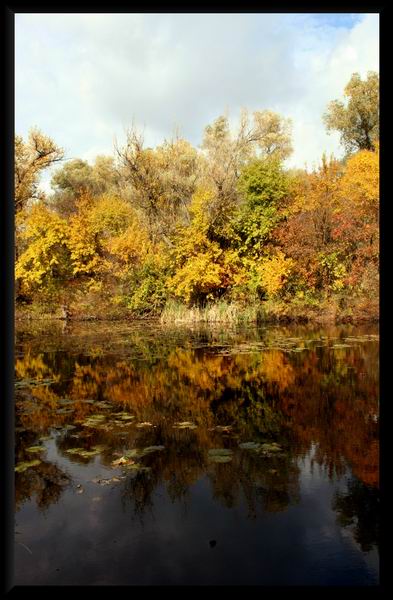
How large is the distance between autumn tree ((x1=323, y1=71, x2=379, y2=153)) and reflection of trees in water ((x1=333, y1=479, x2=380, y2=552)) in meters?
27.1

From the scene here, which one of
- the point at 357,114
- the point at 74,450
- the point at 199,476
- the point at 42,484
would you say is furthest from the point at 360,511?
the point at 357,114

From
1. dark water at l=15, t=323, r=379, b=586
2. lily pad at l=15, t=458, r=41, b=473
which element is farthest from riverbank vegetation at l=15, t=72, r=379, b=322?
lily pad at l=15, t=458, r=41, b=473

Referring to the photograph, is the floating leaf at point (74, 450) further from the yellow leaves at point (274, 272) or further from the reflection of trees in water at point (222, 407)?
the yellow leaves at point (274, 272)

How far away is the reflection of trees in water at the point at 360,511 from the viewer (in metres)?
3.57

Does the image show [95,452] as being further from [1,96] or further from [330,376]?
[330,376]

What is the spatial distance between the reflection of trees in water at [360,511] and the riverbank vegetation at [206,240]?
49.8 ft

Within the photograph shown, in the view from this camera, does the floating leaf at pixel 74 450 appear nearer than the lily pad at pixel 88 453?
No

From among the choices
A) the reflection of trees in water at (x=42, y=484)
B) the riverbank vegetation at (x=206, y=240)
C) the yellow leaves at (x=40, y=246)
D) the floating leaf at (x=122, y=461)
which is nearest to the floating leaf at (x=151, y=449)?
the floating leaf at (x=122, y=461)

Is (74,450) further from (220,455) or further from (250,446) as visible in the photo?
(250,446)

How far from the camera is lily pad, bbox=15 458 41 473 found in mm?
4987

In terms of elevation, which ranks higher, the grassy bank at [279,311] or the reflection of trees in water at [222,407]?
the grassy bank at [279,311]

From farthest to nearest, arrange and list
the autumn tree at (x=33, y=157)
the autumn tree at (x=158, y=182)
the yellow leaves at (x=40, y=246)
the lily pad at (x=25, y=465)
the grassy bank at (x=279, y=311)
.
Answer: the autumn tree at (x=158, y=182)
the yellow leaves at (x=40, y=246)
the autumn tree at (x=33, y=157)
the grassy bank at (x=279, y=311)
the lily pad at (x=25, y=465)

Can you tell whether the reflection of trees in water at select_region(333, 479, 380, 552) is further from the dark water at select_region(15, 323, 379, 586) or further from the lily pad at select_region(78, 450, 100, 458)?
the lily pad at select_region(78, 450, 100, 458)

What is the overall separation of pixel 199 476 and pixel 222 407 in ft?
8.70
